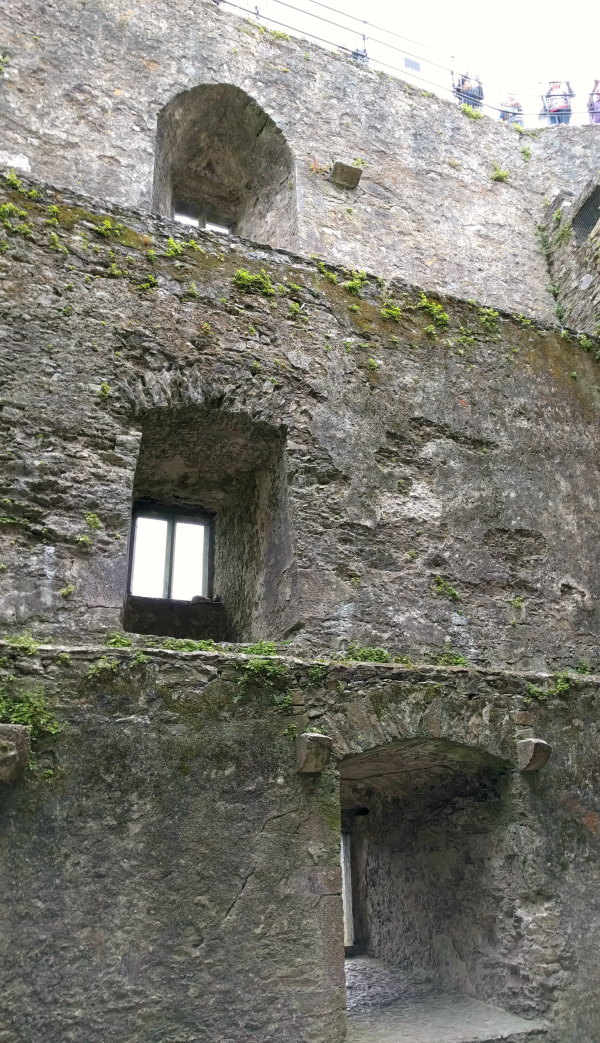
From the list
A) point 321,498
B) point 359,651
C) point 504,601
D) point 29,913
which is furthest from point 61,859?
point 504,601

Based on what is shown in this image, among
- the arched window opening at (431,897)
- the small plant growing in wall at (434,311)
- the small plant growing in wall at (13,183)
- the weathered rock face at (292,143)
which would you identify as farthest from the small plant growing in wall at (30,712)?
the weathered rock face at (292,143)

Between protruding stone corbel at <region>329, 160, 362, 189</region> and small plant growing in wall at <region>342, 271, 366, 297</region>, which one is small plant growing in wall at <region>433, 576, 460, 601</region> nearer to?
small plant growing in wall at <region>342, 271, 366, 297</region>

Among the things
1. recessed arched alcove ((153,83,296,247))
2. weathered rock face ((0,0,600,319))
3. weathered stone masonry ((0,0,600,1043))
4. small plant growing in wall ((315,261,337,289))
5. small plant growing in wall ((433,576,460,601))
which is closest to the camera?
weathered stone masonry ((0,0,600,1043))

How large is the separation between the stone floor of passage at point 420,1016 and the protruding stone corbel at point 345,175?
854cm

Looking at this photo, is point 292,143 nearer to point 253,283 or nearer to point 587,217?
point 587,217

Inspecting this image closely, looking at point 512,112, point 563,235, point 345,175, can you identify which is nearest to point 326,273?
point 345,175

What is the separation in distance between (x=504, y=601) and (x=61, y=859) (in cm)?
320

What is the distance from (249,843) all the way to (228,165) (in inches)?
327

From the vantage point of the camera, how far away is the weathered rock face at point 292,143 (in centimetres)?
842

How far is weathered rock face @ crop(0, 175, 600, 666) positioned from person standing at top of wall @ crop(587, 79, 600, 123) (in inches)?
351

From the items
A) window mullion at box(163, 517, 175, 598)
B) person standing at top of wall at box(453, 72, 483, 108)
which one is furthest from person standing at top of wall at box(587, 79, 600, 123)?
window mullion at box(163, 517, 175, 598)

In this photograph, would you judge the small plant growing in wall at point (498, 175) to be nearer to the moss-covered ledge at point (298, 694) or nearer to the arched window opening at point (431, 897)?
the moss-covered ledge at point (298, 694)

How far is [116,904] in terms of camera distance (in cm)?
357

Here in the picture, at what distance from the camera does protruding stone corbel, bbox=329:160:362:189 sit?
31.5ft
